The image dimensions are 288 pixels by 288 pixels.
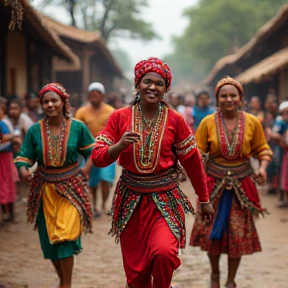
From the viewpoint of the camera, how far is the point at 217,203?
564cm

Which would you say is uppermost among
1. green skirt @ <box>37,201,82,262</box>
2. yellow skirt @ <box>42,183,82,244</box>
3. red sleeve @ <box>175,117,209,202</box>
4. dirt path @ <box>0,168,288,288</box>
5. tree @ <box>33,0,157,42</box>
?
tree @ <box>33,0,157,42</box>

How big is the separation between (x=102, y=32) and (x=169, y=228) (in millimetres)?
39112

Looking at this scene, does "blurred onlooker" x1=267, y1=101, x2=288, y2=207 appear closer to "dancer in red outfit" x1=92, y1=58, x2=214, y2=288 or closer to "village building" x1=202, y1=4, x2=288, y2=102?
"dancer in red outfit" x1=92, y1=58, x2=214, y2=288

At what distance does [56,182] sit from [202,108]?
6.37 meters

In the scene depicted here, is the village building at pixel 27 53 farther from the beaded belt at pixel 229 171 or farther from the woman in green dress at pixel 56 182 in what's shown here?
the beaded belt at pixel 229 171

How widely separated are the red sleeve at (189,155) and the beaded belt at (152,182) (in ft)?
0.42

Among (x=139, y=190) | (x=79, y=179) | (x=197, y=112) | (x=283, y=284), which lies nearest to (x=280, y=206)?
(x=197, y=112)

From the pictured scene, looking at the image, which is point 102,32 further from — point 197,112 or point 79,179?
point 79,179

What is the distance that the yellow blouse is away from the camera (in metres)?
5.57

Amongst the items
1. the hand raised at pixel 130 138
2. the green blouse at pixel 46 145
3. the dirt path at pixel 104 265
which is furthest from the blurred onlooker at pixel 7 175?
the hand raised at pixel 130 138

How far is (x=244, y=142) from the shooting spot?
218 inches

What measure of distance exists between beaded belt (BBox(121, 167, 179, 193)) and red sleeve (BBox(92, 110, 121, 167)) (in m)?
0.26

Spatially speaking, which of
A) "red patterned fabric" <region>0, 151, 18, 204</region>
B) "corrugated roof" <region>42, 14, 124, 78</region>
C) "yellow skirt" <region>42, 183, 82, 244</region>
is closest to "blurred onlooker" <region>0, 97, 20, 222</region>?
"red patterned fabric" <region>0, 151, 18, 204</region>

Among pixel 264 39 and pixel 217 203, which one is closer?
pixel 217 203
